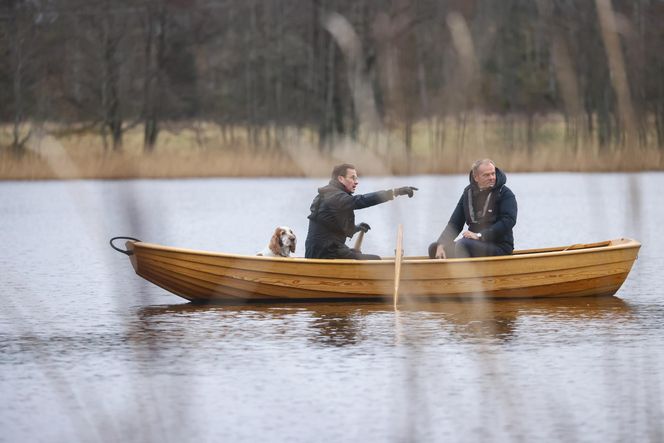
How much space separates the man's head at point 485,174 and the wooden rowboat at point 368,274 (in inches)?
25.0

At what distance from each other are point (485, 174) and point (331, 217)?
1.38 meters

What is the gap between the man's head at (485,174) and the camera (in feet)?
37.9

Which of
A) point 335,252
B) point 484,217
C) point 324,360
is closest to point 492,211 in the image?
point 484,217

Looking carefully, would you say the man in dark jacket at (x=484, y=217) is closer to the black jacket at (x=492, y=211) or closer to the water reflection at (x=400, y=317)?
the black jacket at (x=492, y=211)

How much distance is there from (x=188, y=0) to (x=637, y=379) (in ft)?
16.6

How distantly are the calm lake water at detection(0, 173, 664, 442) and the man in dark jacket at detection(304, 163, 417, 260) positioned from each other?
0.51 m

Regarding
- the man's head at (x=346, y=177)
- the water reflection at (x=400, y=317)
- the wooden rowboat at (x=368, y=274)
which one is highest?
the man's head at (x=346, y=177)

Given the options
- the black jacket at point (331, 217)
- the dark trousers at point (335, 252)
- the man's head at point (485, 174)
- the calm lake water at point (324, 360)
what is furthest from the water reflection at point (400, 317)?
the man's head at point (485, 174)

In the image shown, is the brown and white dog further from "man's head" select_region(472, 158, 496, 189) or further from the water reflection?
"man's head" select_region(472, 158, 496, 189)

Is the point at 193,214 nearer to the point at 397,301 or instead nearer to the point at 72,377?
the point at 397,301

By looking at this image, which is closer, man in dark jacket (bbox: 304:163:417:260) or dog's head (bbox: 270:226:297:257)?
man in dark jacket (bbox: 304:163:417:260)

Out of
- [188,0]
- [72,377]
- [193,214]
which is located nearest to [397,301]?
[72,377]

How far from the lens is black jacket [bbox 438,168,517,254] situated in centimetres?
1178

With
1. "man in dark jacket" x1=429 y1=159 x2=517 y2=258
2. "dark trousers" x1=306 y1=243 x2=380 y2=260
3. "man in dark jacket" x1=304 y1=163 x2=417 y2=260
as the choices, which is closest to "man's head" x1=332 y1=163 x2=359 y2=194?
"man in dark jacket" x1=304 y1=163 x2=417 y2=260
